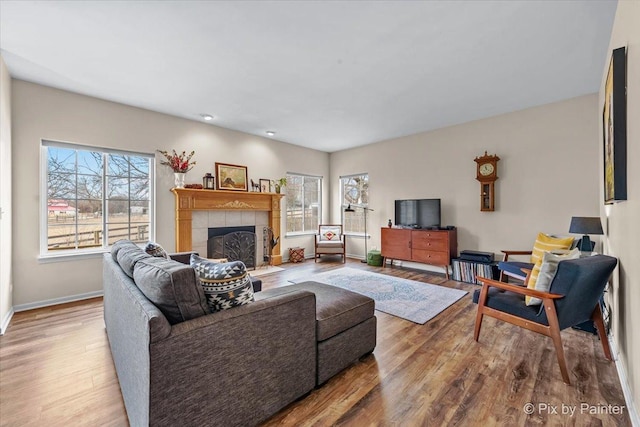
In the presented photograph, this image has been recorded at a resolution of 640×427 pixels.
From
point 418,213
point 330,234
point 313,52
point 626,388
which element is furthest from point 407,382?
point 330,234

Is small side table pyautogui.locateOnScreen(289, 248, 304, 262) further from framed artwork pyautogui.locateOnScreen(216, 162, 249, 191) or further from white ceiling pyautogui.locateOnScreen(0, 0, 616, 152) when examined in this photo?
white ceiling pyautogui.locateOnScreen(0, 0, 616, 152)

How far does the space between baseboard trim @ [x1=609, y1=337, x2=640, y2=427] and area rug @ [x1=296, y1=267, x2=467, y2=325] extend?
4.45ft

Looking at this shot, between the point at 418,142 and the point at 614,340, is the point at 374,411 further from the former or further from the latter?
→ the point at 418,142

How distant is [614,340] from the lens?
2.15 meters

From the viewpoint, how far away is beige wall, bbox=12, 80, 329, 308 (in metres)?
3.19

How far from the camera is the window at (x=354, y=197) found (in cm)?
632

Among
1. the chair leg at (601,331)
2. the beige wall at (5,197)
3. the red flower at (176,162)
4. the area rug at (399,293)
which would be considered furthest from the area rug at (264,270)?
the chair leg at (601,331)

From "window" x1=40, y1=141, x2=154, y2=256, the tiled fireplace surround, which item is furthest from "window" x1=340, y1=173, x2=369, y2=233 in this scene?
"window" x1=40, y1=141, x2=154, y2=256

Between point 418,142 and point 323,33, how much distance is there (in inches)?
140

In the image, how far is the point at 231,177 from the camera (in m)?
5.04

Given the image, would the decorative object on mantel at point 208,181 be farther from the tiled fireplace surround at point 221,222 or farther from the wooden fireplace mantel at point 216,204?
the tiled fireplace surround at point 221,222

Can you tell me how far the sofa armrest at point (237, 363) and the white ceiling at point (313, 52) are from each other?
85.9 inches

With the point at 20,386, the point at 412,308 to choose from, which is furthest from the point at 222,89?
the point at 412,308

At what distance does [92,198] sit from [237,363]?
149 inches
